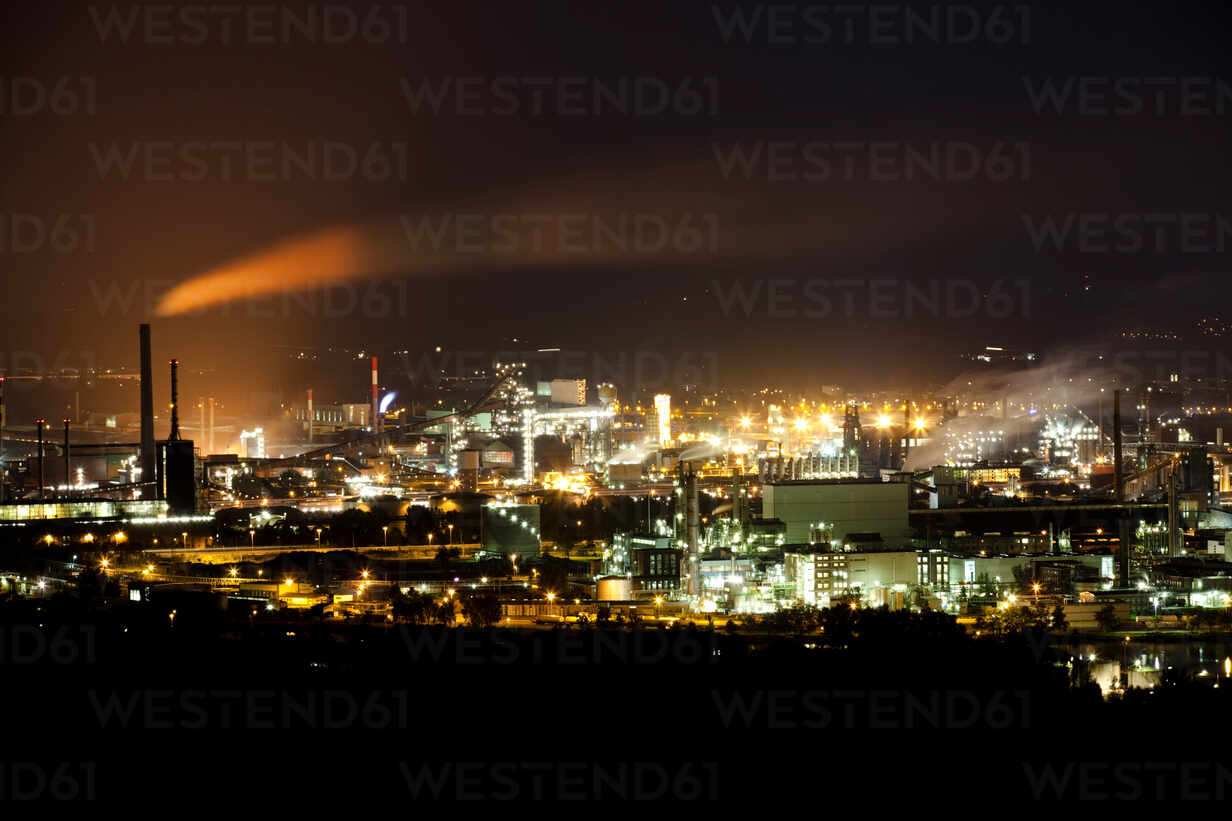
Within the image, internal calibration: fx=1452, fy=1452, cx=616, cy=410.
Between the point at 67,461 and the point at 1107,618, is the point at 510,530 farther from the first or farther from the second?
the point at 67,461

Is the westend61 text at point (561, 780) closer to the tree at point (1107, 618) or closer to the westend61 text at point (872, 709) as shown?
the westend61 text at point (872, 709)

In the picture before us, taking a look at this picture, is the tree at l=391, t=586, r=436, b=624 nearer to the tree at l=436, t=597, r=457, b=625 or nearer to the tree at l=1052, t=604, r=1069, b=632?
the tree at l=436, t=597, r=457, b=625

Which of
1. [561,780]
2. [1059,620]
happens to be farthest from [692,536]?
[561,780]

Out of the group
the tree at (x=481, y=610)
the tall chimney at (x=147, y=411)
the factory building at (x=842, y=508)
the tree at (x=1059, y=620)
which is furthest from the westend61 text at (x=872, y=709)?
the tall chimney at (x=147, y=411)

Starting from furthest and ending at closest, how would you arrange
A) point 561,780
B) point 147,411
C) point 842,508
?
point 147,411, point 842,508, point 561,780

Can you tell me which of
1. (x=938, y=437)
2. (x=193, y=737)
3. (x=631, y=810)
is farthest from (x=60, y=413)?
(x=631, y=810)

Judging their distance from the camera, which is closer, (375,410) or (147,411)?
(147,411)
